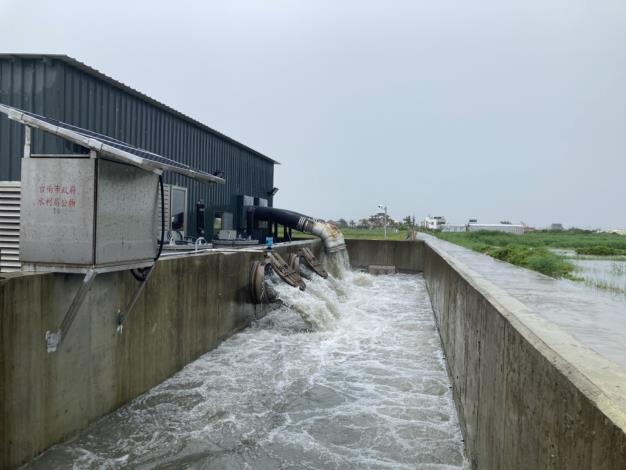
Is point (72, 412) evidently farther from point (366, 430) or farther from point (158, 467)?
point (366, 430)

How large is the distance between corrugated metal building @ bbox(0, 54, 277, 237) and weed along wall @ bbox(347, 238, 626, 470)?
8674 millimetres

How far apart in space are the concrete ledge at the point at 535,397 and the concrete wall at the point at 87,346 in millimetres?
4463

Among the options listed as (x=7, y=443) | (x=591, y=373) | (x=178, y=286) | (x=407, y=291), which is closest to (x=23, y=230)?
(x=7, y=443)

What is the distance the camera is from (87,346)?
6109mm

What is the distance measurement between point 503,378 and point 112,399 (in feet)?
16.6

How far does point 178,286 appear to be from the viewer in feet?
28.3

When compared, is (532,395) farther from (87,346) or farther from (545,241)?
(545,241)

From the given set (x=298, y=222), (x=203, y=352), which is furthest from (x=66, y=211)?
(x=298, y=222)

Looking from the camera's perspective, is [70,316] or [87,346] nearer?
[70,316]

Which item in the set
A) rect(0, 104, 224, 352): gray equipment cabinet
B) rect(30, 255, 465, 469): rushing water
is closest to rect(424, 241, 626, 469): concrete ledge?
rect(30, 255, 465, 469): rushing water

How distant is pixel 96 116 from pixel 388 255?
21.7m

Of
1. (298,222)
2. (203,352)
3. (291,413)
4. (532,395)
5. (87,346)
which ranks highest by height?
(298,222)

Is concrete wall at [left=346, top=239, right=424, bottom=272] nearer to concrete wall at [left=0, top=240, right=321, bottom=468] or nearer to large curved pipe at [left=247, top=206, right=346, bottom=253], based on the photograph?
large curved pipe at [left=247, top=206, right=346, bottom=253]

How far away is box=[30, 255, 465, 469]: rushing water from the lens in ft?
18.9
